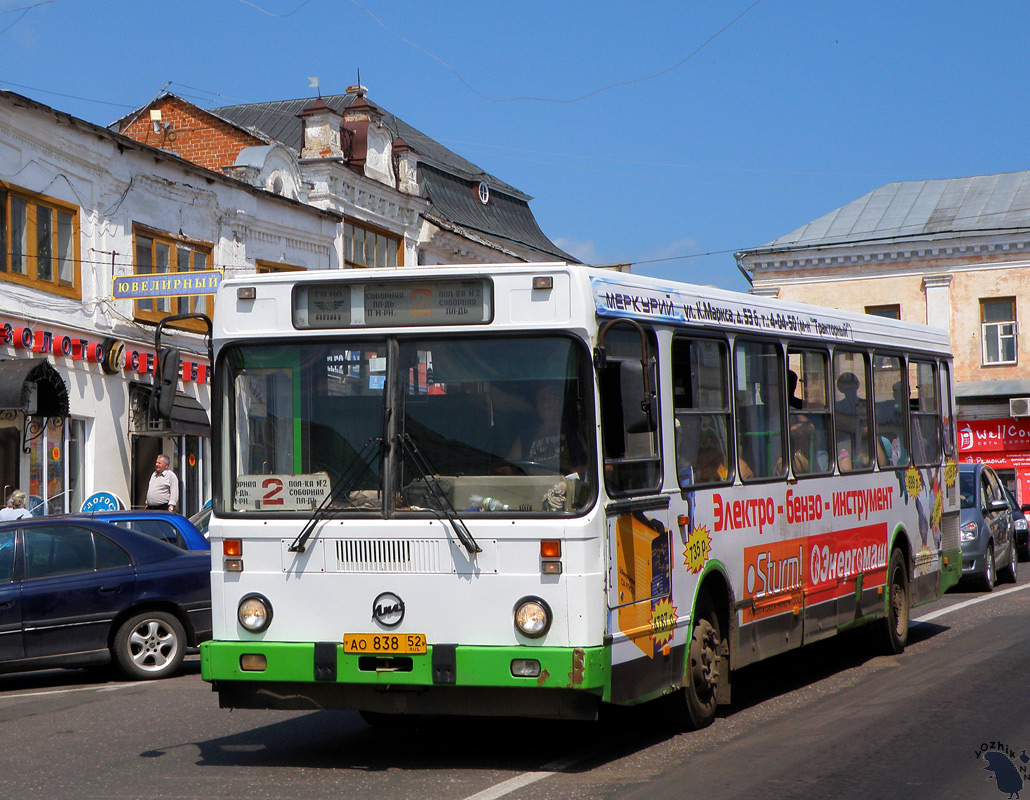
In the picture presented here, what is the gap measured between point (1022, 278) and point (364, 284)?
37.5 metres

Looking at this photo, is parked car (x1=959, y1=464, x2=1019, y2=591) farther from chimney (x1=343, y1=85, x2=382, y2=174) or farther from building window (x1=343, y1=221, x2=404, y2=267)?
chimney (x1=343, y1=85, x2=382, y2=174)

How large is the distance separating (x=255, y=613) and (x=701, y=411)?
2994 millimetres

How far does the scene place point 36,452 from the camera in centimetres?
2123

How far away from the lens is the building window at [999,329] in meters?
41.8

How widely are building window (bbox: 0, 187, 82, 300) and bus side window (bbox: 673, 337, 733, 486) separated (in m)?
14.3

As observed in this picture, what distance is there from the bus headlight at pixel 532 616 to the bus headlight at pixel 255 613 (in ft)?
4.63

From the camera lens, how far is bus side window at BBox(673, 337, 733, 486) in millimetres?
8484

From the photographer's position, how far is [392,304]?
7699 millimetres

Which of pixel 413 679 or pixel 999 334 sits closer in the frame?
pixel 413 679

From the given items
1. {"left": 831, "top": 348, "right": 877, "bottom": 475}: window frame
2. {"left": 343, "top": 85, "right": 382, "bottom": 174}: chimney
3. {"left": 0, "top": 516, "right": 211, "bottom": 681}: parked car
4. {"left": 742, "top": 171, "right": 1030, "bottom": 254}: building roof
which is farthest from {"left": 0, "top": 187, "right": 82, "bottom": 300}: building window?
{"left": 742, "top": 171, "right": 1030, "bottom": 254}: building roof

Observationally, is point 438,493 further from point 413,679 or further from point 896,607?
point 896,607

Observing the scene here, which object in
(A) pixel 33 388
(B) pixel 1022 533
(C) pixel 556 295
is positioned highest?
(A) pixel 33 388

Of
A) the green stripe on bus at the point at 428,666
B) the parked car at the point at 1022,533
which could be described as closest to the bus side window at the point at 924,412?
the green stripe on bus at the point at 428,666

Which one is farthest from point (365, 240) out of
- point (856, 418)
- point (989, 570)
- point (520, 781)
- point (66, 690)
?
point (520, 781)
